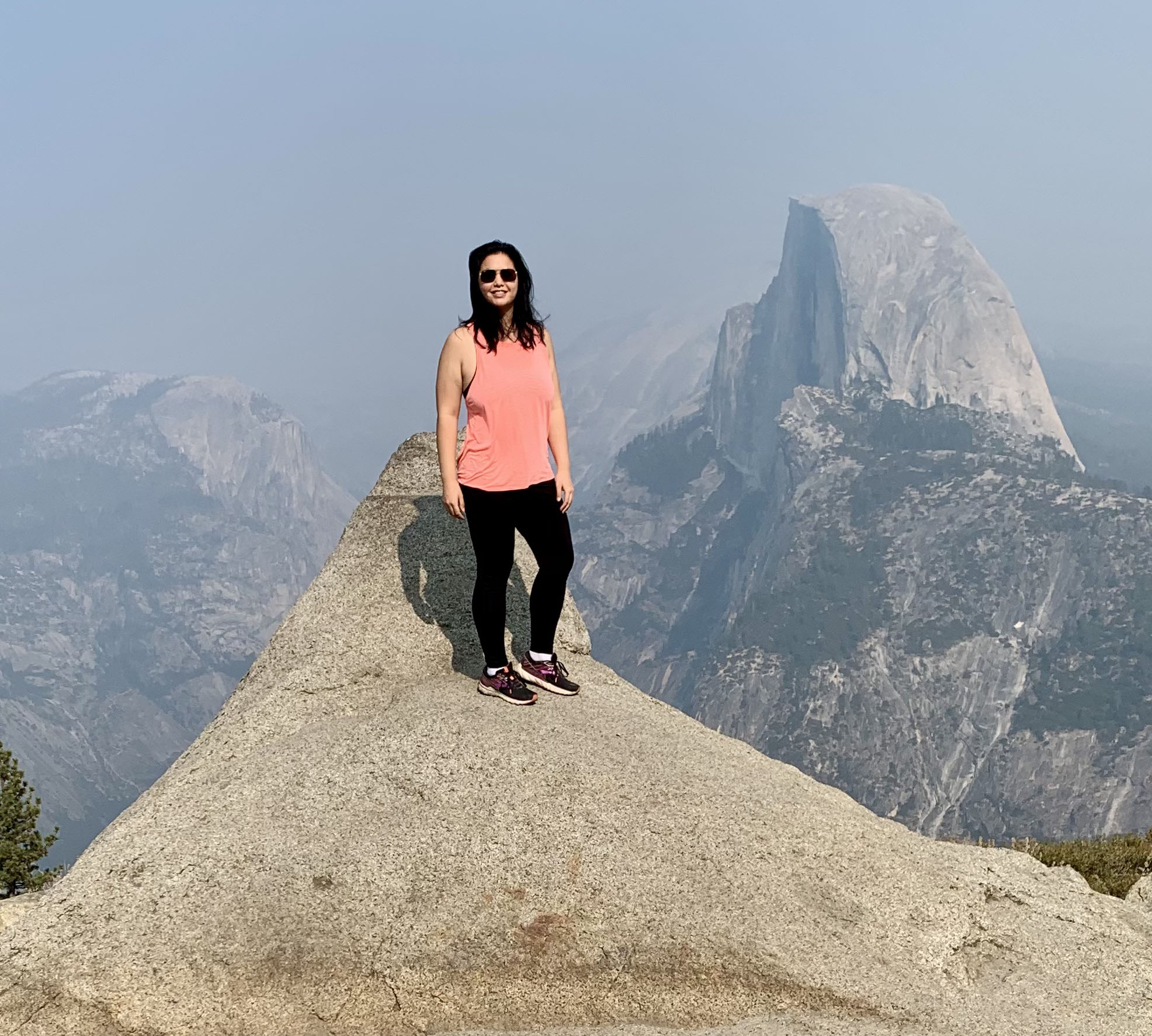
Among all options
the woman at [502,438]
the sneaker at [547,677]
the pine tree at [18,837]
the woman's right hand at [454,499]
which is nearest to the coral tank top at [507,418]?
the woman at [502,438]

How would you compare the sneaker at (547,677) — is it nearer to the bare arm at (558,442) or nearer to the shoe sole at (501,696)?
the shoe sole at (501,696)

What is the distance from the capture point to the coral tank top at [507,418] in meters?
8.22

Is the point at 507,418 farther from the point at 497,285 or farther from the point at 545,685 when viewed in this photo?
the point at 545,685

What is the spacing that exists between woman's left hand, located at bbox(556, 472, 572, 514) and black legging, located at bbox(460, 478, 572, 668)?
39 millimetres

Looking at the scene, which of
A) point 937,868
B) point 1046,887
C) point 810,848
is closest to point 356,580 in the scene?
point 810,848

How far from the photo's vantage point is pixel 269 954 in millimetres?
6672

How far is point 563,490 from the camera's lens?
8680mm

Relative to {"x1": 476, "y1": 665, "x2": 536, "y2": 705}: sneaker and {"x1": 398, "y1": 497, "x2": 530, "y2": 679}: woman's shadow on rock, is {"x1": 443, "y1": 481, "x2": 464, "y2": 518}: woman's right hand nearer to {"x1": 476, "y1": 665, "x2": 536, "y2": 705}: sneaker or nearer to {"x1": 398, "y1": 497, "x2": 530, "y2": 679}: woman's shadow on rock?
{"x1": 476, "y1": 665, "x2": 536, "y2": 705}: sneaker

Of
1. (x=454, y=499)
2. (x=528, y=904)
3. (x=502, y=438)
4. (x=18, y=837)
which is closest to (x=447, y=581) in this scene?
(x=454, y=499)

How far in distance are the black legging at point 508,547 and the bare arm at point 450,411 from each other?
1.02 ft

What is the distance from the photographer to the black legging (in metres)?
8.52

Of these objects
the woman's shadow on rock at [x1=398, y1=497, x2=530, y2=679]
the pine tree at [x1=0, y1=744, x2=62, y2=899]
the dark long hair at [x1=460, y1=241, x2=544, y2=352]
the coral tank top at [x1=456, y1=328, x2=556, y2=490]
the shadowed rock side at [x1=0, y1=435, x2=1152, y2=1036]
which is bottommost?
the pine tree at [x1=0, y1=744, x2=62, y2=899]

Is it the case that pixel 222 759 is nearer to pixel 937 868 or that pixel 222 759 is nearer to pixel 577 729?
pixel 577 729

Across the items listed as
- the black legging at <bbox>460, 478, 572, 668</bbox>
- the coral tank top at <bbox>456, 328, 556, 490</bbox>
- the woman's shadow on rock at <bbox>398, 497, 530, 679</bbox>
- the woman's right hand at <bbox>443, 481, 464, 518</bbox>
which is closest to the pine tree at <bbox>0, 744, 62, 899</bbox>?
the woman's shadow on rock at <bbox>398, 497, 530, 679</bbox>
